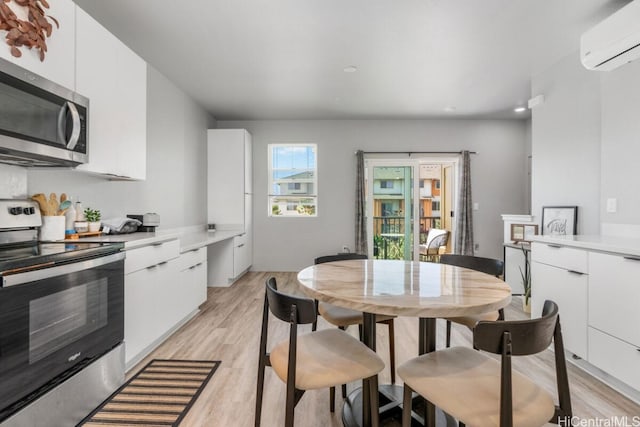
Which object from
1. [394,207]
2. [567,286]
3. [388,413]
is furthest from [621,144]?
[394,207]

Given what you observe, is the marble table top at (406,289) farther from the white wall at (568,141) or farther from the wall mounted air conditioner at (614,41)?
the white wall at (568,141)

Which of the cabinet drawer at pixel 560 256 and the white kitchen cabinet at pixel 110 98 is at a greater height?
the white kitchen cabinet at pixel 110 98

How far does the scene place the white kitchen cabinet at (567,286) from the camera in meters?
2.18

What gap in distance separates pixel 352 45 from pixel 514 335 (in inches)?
112

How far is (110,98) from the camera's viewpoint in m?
2.20

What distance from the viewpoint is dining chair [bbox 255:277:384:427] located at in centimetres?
119

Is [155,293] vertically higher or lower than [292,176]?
lower

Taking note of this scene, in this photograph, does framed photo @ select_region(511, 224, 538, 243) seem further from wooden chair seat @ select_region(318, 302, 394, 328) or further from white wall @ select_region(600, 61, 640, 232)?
wooden chair seat @ select_region(318, 302, 394, 328)

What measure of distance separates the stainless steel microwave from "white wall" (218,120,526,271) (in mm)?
3713

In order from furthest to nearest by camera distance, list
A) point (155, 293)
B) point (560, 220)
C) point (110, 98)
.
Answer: point (560, 220) → point (155, 293) → point (110, 98)

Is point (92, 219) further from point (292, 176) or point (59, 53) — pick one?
point (292, 176)

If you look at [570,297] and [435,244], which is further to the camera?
[435,244]

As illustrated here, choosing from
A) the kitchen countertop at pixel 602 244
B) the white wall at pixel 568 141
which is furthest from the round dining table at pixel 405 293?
the white wall at pixel 568 141

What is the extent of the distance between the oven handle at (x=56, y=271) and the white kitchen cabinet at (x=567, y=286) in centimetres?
312
